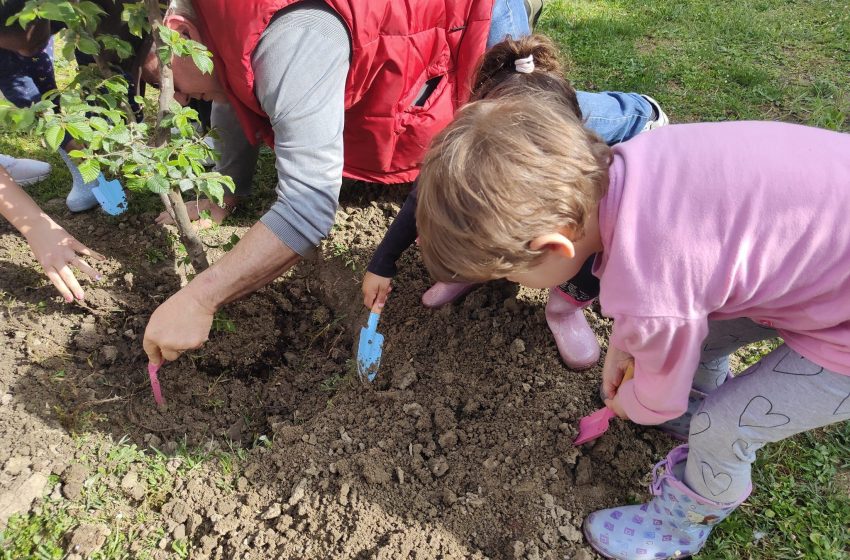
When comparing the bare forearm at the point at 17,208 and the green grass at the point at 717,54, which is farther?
the green grass at the point at 717,54

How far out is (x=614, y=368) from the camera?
1.62 meters

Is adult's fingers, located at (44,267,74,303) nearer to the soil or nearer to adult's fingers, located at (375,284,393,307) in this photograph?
the soil

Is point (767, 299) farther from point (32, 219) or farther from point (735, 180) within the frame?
point (32, 219)

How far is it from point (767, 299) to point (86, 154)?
149cm

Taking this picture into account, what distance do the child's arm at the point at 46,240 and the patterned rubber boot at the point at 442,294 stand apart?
115cm

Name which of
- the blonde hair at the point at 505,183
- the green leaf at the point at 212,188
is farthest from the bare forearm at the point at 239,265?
the blonde hair at the point at 505,183

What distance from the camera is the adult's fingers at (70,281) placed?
2068 mm

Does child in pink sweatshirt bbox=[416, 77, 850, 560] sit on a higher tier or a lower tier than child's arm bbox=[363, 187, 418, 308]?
higher

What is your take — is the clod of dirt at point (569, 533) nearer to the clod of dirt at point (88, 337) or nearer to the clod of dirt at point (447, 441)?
the clod of dirt at point (447, 441)

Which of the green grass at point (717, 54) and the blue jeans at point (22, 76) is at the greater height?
the blue jeans at point (22, 76)

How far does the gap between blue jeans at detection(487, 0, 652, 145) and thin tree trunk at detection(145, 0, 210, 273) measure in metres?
1.01

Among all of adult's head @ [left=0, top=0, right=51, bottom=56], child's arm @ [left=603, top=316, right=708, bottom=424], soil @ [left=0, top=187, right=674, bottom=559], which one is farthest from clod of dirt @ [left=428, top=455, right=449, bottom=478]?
adult's head @ [left=0, top=0, right=51, bottom=56]

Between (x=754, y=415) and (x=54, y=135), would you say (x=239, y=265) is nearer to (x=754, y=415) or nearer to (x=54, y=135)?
(x=54, y=135)

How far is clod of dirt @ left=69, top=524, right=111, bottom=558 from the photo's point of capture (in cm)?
162
